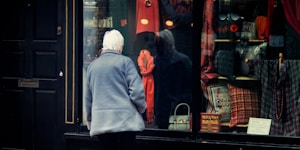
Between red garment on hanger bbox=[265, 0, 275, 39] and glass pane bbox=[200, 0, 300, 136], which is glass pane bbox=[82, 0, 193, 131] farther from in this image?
red garment on hanger bbox=[265, 0, 275, 39]

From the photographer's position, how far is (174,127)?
6.98 m

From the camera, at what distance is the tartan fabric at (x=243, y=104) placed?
6.84 m

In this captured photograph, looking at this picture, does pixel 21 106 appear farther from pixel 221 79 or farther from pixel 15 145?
pixel 221 79

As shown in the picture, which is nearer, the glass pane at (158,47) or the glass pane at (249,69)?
the glass pane at (249,69)

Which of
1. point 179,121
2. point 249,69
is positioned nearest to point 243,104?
point 249,69

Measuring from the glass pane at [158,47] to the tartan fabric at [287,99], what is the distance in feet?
3.09

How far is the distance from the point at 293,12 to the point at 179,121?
187cm

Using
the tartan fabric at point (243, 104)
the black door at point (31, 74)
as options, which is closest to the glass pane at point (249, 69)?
the tartan fabric at point (243, 104)

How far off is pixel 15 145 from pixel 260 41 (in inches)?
138

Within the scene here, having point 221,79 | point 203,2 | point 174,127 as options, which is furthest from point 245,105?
point 203,2

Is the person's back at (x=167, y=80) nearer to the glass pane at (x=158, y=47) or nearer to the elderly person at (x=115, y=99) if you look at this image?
the glass pane at (x=158, y=47)

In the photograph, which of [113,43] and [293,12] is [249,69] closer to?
[293,12]

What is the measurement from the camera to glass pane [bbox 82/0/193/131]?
6930 mm

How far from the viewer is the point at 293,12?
A: 6.64 meters
